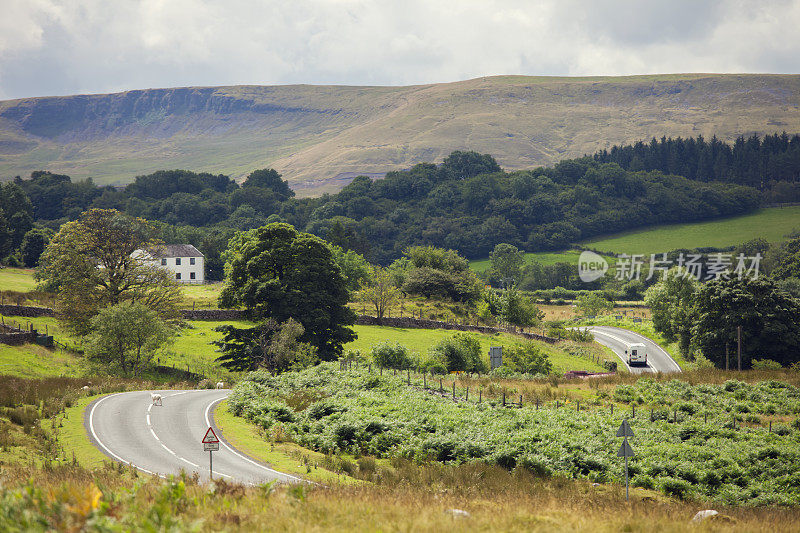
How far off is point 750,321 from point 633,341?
105ft

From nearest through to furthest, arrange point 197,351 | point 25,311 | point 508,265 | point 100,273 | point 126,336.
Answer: point 126,336 < point 100,273 < point 197,351 < point 25,311 < point 508,265

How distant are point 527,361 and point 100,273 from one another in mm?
37762

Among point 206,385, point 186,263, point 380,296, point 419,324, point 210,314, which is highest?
point 186,263

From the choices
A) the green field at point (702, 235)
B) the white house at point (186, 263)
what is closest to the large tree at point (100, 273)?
the white house at point (186, 263)

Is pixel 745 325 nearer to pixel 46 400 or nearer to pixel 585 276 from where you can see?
pixel 46 400

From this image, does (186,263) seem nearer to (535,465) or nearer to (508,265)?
(508,265)

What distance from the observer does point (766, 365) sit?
57.2 metres

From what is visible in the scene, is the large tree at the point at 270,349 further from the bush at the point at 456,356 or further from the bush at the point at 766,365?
the bush at the point at 766,365

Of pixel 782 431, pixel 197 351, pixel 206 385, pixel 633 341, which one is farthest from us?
pixel 633 341

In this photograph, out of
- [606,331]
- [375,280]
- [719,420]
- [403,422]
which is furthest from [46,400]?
[606,331]

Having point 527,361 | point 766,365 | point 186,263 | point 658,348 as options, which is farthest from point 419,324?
point 186,263

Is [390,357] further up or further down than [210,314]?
Answer: further down

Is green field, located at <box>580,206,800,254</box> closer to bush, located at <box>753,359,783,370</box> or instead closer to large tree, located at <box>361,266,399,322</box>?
large tree, located at <box>361,266,399,322</box>

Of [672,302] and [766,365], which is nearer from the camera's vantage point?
[766,365]
